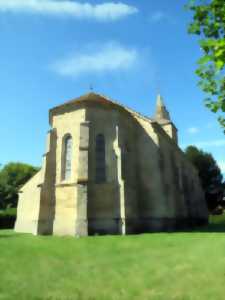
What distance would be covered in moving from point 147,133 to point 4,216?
69.7 feet

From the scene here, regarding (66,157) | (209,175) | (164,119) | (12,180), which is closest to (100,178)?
(66,157)

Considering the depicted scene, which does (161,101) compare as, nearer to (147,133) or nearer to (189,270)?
(147,133)

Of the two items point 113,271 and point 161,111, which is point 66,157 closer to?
point 113,271

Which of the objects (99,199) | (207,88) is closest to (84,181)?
(99,199)

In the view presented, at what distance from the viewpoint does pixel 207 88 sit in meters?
10.4

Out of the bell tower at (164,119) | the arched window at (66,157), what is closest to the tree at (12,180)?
the bell tower at (164,119)

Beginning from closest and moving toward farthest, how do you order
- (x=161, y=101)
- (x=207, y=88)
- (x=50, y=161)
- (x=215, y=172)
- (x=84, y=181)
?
(x=207, y=88), (x=84, y=181), (x=50, y=161), (x=161, y=101), (x=215, y=172)

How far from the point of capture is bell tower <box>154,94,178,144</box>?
37.6 meters

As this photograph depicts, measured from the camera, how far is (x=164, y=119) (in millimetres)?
40219

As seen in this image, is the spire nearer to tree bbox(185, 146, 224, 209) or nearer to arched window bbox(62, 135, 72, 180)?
tree bbox(185, 146, 224, 209)

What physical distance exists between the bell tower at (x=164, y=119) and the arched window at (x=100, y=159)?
1743 centimetres

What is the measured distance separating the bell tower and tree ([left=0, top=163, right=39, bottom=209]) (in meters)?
28.7

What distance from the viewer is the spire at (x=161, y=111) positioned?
41.0m

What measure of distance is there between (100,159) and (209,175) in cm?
3207
